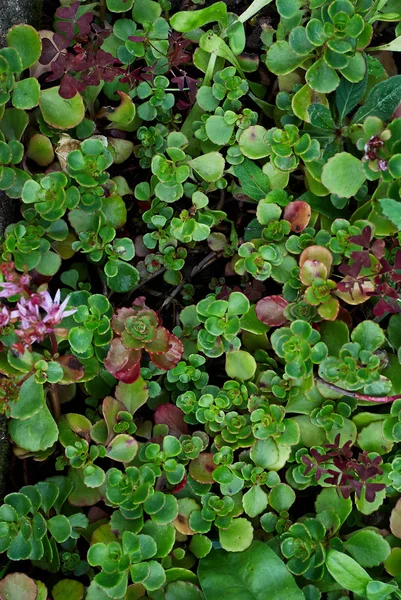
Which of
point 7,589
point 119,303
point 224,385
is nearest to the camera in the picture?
point 7,589

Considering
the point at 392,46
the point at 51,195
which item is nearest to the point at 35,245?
the point at 51,195

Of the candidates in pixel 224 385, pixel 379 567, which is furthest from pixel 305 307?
pixel 379 567

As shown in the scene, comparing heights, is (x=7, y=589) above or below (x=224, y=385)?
below

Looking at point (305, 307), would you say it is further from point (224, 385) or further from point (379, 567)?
point (379, 567)

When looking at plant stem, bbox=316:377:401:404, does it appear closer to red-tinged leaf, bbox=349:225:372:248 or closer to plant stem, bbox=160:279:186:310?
red-tinged leaf, bbox=349:225:372:248

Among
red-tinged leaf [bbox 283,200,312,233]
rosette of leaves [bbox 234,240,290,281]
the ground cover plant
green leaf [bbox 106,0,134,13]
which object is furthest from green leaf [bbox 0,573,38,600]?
green leaf [bbox 106,0,134,13]

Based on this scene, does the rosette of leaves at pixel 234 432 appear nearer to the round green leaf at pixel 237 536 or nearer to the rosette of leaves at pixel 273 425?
the rosette of leaves at pixel 273 425

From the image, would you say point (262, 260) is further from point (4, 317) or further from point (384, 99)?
point (4, 317)
